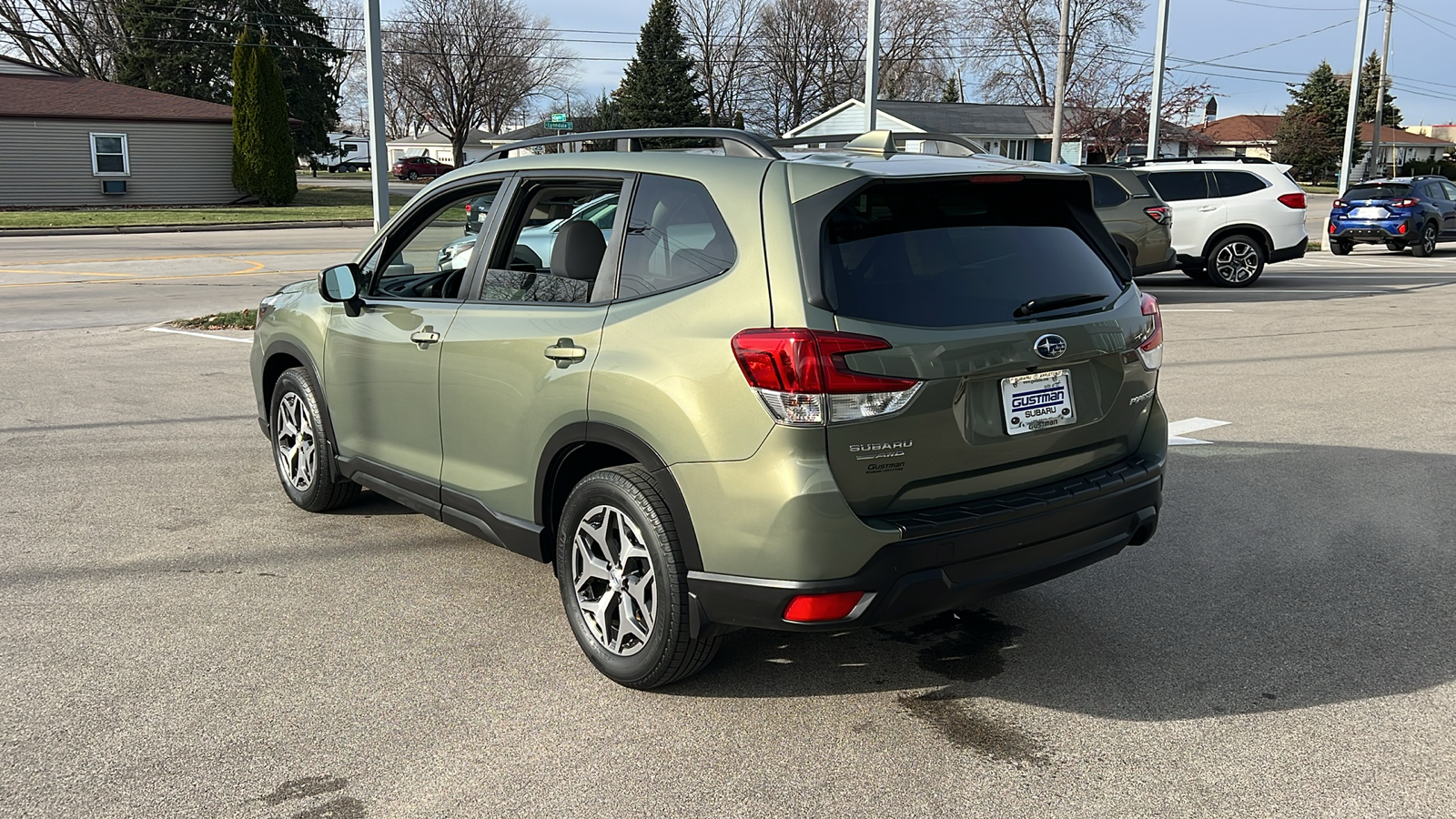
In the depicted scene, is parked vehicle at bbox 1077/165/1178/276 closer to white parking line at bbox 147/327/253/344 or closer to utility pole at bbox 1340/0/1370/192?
white parking line at bbox 147/327/253/344

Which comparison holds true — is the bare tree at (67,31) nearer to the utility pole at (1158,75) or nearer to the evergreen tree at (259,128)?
the evergreen tree at (259,128)

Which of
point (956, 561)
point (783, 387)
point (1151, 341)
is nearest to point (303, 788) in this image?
point (783, 387)

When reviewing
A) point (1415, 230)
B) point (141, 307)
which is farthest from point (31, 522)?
point (1415, 230)

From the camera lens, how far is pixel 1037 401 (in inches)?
147

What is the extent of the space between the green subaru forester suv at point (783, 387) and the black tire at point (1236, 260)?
14487 mm

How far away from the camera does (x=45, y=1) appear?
53531 millimetres

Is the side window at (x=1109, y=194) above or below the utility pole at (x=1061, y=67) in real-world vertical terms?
below

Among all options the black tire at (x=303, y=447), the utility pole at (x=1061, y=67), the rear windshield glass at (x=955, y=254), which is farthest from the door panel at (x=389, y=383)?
the utility pole at (x=1061, y=67)

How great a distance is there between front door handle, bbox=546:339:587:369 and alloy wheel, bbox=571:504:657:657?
49cm

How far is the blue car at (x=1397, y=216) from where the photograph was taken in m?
23.7

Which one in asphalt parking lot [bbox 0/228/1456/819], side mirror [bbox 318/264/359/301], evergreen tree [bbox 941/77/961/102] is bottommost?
asphalt parking lot [bbox 0/228/1456/819]

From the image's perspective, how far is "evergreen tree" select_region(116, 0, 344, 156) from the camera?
4972cm

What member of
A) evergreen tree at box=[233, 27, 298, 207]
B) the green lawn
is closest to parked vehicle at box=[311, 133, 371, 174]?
evergreen tree at box=[233, 27, 298, 207]

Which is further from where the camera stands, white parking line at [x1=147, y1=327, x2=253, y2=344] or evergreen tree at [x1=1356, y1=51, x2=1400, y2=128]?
evergreen tree at [x1=1356, y1=51, x2=1400, y2=128]
